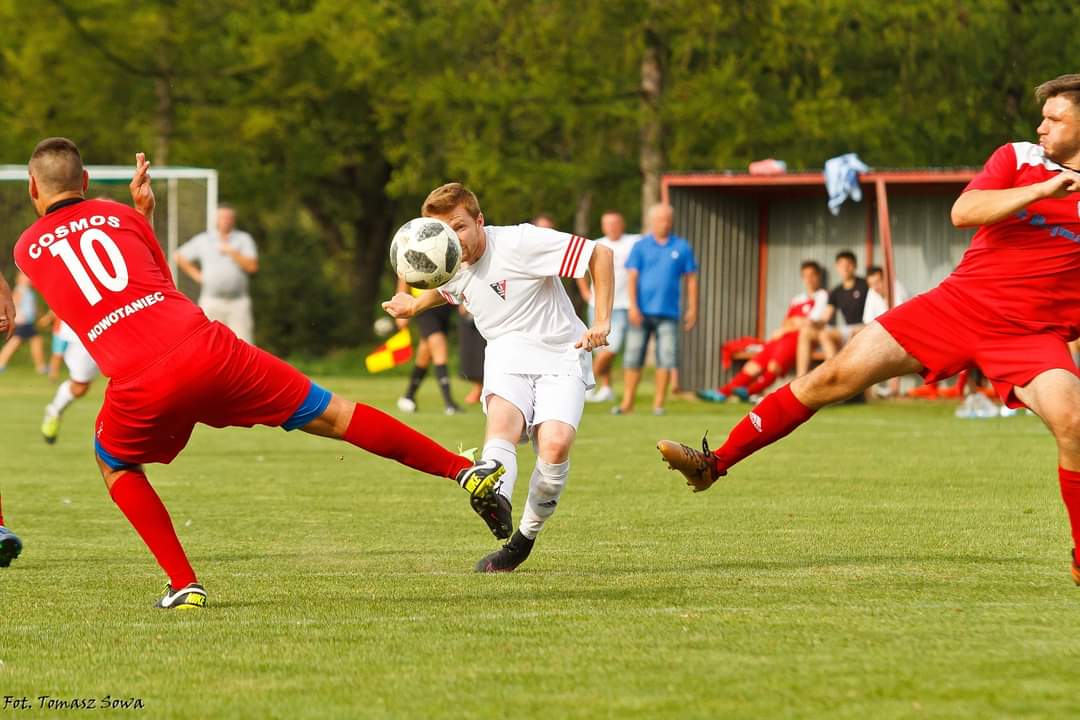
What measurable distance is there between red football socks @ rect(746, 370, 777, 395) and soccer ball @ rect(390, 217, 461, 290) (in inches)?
572

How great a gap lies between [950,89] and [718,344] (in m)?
11.8

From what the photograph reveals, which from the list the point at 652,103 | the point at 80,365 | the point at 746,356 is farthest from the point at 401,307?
the point at 652,103

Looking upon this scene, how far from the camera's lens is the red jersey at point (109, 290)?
6652mm

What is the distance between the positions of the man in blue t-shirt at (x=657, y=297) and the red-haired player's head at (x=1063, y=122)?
502 inches

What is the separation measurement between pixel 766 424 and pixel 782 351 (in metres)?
14.2

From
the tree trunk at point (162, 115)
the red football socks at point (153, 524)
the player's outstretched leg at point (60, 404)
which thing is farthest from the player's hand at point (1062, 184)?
the tree trunk at point (162, 115)

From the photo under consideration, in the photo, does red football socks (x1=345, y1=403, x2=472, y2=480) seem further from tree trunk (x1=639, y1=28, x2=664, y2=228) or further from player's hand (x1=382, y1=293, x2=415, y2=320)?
tree trunk (x1=639, y1=28, x2=664, y2=228)

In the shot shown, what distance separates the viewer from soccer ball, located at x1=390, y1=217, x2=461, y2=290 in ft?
25.0

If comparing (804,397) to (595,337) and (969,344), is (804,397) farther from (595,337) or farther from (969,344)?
(595,337)

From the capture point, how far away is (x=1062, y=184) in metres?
6.39

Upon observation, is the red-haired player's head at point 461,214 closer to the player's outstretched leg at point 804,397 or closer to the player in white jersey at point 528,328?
the player in white jersey at point 528,328

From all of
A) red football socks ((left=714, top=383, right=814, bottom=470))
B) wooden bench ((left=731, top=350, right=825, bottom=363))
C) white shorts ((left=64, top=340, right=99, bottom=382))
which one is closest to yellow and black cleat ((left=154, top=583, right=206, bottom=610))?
red football socks ((left=714, top=383, right=814, bottom=470))

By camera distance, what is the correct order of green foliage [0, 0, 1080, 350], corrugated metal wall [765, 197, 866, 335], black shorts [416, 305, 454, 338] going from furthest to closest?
1. green foliage [0, 0, 1080, 350]
2. corrugated metal wall [765, 197, 866, 335]
3. black shorts [416, 305, 454, 338]

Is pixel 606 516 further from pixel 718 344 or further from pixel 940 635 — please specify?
pixel 718 344
